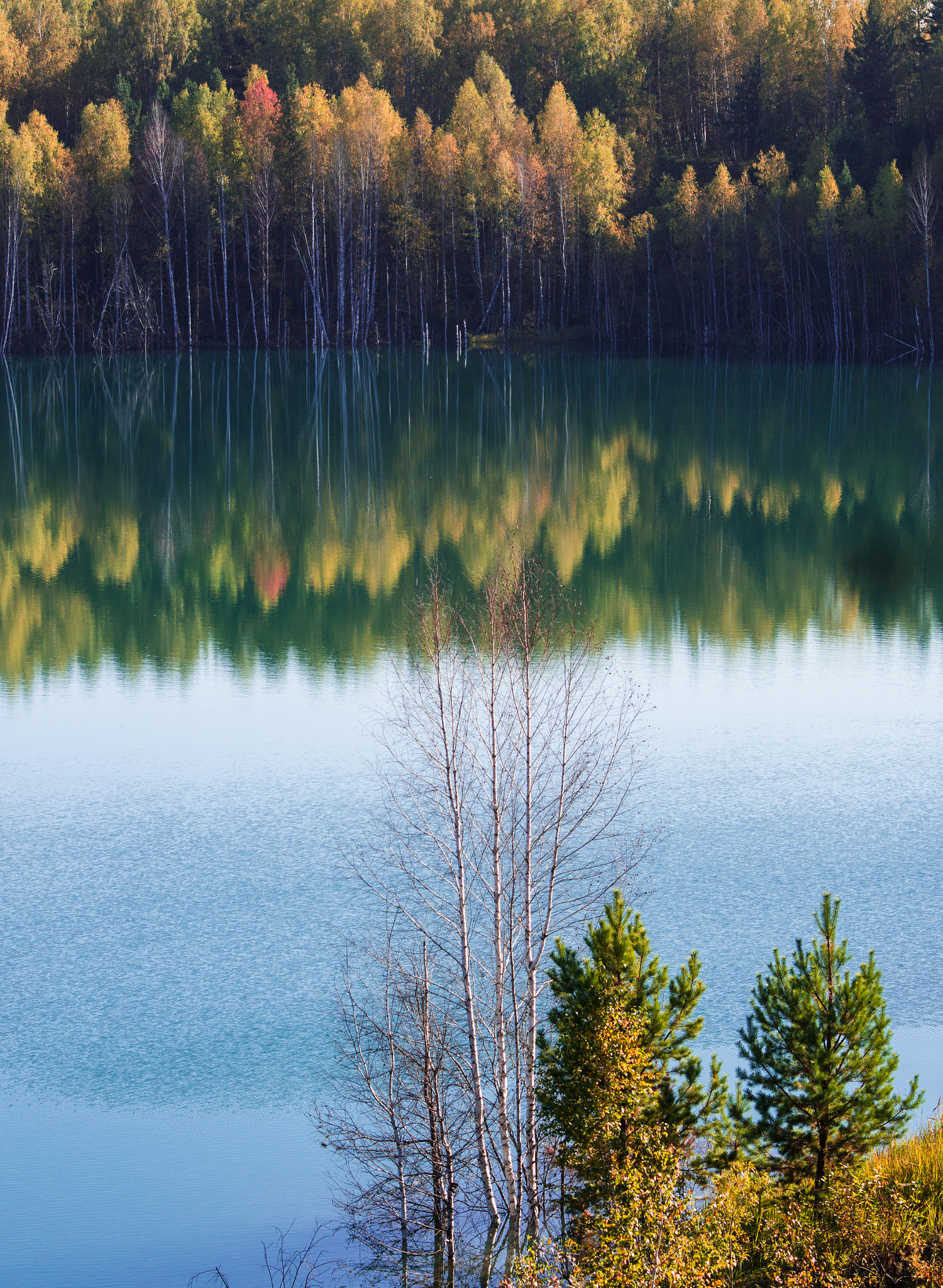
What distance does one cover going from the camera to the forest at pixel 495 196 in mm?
80875

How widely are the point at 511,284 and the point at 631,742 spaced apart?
7495 centimetres

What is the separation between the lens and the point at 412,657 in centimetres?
2238

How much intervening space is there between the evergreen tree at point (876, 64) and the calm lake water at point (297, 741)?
4304 cm

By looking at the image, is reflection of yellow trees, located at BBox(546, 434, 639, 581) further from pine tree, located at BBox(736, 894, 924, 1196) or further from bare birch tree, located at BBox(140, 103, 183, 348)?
bare birch tree, located at BBox(140, 103, 183, 348)

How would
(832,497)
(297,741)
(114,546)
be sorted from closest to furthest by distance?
(297,741) < (114,546) < (832,497)

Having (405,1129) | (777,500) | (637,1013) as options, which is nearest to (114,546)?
(777,500)

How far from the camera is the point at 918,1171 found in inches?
371

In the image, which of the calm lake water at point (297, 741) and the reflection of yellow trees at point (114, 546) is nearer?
the calm lake water at point (297, 741)

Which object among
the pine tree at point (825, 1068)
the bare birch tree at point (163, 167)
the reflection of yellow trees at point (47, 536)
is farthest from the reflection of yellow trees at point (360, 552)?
the bare birch tree at point (163, 167)

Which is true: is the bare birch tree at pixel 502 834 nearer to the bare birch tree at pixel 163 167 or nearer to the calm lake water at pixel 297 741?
the calm lake water at pixel 297 741

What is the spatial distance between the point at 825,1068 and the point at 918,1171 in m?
0.94

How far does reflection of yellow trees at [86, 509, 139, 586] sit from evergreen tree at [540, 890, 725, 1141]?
2420cm

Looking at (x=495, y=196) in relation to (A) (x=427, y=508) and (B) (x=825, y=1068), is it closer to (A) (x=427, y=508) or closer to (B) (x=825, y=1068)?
(A) (x=427, y=508)

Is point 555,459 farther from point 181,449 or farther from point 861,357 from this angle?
point 861,357
